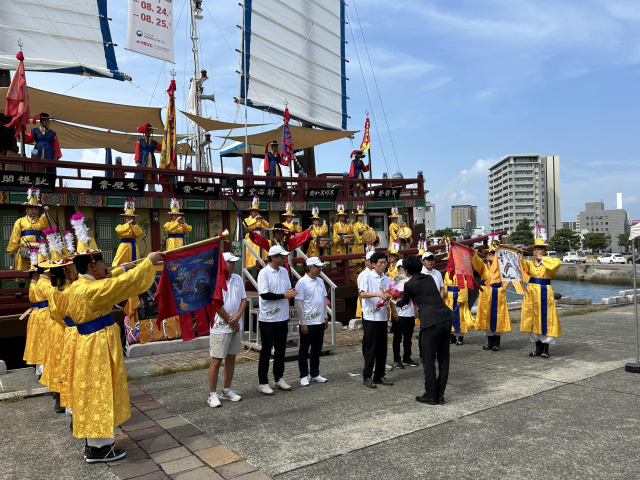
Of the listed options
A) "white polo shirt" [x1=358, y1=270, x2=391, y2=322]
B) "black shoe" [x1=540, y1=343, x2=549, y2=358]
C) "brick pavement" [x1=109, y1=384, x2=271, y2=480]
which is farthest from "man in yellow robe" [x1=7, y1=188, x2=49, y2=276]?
"black shoe" [x1=540, y1=343, x2=549, y2=358]

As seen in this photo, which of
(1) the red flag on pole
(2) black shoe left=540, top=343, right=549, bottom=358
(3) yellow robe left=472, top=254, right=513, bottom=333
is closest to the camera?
(2) black shoe left=540, top=343, right=549, bottom=358

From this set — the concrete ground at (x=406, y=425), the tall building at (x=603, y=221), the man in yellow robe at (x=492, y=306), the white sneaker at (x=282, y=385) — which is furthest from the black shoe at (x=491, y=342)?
the tall building at (x=603, y=221)

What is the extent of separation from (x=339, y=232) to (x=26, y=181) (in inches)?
333

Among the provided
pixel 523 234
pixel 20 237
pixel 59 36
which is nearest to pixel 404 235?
pixel 20 237

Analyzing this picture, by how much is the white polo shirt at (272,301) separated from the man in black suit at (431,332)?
1.57 metres

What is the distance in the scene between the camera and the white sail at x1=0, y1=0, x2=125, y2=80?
617 inches

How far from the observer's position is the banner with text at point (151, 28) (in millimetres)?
17969

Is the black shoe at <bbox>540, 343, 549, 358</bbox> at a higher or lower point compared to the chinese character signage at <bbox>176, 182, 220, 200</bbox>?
lower

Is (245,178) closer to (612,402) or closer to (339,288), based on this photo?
(339,288)

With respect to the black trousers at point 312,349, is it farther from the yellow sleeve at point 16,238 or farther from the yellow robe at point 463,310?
the yellow sleeve at point 16,238

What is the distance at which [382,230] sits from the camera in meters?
17.7

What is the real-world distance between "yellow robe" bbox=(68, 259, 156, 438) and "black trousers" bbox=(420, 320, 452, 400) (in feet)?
10.7

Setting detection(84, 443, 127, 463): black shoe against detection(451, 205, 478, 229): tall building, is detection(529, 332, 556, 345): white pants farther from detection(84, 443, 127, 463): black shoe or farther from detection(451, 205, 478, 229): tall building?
detection(451, 205, 478, 229): tall building

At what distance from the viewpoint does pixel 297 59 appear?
23.5 m
